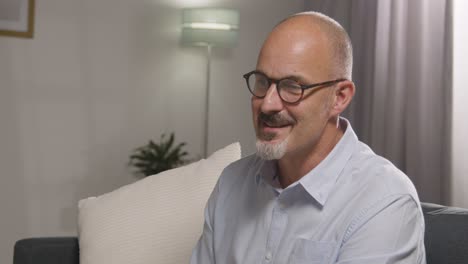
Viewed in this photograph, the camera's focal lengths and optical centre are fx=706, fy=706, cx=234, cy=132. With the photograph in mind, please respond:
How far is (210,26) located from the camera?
4.32 metres

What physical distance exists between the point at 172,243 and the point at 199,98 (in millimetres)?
2772

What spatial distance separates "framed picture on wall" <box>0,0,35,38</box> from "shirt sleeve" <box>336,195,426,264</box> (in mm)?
3295

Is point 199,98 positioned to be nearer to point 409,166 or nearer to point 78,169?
point 78,169

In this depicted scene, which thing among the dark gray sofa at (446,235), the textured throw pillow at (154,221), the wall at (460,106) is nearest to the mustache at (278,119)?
the dark gray sofa at (446,235)

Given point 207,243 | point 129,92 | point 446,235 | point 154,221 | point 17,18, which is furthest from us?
point 129,92

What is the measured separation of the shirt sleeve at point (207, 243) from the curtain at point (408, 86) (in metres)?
1.67

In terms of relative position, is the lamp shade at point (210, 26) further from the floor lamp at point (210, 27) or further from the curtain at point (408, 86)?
the curtain at point (408, 86)

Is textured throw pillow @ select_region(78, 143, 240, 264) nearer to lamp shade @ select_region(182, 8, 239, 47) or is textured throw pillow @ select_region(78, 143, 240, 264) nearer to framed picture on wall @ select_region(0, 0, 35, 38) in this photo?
lamp shade @ select_region(182, 8, 239, 47)

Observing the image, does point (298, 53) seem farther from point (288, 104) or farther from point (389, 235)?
point (389, 235)

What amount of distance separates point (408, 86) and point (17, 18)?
233 cm

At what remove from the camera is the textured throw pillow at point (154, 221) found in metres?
2.03

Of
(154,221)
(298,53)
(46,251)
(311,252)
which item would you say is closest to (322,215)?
(311,252)

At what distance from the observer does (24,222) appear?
14.1 ft

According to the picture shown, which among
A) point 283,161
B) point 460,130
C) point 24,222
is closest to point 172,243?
point 283,161
